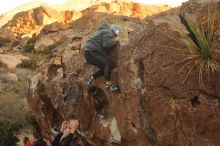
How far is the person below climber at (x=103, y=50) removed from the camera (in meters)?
8.85

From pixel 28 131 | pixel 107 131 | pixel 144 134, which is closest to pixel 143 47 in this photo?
pixel 144 134

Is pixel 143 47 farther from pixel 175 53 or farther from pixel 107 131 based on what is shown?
pixel 107 131

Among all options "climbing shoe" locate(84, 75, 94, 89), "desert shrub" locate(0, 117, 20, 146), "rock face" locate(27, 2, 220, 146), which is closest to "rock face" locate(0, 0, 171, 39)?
"desert shrub" locate(0, 117, 20, 146)

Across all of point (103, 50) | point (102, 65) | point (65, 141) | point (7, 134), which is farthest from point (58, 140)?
point (7, 134)

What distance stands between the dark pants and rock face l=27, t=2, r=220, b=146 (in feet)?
0.46

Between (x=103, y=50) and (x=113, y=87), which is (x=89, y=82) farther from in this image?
(x=113, y=87)

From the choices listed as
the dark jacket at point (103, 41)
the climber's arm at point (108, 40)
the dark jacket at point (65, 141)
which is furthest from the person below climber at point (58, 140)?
the climber's arm at point (108, 40)

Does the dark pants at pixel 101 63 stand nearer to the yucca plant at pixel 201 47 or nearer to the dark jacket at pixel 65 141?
the dark jacket at pixel 65 141

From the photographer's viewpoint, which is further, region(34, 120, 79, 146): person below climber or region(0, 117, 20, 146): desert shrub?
region(0, 117, 20, 146): desert shrub

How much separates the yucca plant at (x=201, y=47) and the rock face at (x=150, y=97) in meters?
0.12

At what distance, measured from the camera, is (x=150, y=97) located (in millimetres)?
7504

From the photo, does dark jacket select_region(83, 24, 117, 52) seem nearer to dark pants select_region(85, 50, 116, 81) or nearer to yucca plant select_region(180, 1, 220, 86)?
dark pants select_region(85, 50, 116, 81)

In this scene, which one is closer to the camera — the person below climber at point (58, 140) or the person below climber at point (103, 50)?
the person below climber at point (58, 140)

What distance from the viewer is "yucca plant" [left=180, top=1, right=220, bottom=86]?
6.66 m
